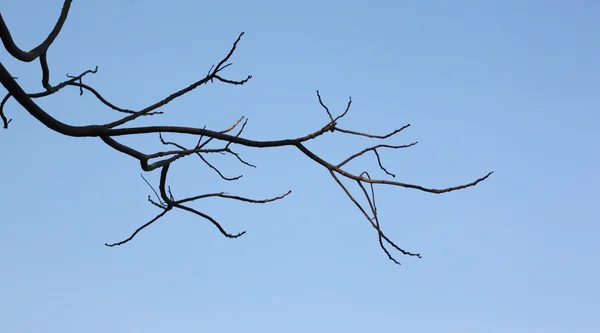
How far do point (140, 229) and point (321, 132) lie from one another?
5.58ft

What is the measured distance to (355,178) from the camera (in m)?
3.80

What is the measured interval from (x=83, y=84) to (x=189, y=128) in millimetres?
2103

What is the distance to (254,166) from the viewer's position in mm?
5121

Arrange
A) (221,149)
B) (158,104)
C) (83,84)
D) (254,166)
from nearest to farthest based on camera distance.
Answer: (158,104) < (221,149) < (254,166) < (83,84)

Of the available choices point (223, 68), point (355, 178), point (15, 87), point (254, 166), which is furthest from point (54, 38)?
point (355, 178)

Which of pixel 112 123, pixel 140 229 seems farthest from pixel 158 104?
pixel 140 229

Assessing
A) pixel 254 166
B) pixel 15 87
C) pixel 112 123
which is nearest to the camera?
pixel 15 87

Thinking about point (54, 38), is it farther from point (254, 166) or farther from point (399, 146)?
point (399, 146)

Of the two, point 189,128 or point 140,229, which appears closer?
point 189,128

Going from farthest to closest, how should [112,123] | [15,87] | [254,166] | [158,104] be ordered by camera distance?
1. [254,166]
2. [158,104]
3. [112,123]
4. [15,87]

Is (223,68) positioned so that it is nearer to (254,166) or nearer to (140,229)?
(254,166)

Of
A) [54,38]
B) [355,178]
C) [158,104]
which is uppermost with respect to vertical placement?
[54,38]

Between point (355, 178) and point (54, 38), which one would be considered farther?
point (54, 38)

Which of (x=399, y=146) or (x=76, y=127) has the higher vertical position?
(x=399, y=146)
